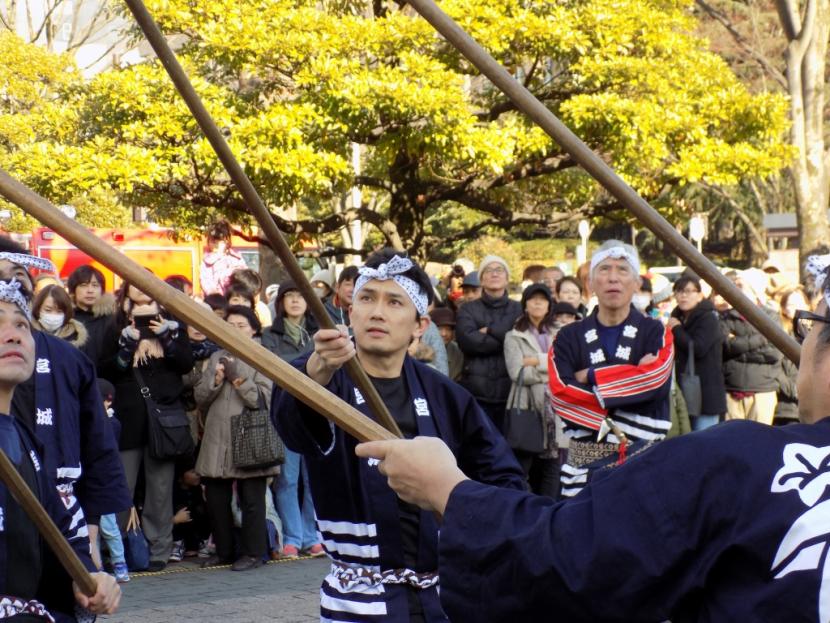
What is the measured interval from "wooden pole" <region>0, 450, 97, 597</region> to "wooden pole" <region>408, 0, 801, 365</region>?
4.88 ft

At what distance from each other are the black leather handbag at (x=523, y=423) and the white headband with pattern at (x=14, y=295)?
5348 mm

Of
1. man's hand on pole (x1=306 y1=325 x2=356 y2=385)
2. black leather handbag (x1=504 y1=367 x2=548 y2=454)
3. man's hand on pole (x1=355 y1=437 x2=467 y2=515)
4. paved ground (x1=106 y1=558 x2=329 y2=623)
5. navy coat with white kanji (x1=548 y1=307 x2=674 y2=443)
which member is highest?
man's hand on pole (x1=306 y1=325 x2=356 y2=385)

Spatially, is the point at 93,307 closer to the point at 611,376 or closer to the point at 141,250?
the point at 611,376

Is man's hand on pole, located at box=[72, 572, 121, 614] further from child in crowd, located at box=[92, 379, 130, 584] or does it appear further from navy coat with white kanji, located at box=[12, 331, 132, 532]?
child in crowd, located at box=[92, 379, 130, 584]

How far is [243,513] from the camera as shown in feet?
25.5

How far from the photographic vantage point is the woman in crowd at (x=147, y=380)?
7.39m

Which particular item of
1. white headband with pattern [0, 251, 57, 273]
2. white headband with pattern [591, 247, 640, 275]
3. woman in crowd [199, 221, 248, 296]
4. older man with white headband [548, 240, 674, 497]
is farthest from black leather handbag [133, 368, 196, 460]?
white headband with pattern [0, 251, 57, 273]

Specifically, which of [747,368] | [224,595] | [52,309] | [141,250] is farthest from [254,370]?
[141,250]

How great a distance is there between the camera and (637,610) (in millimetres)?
1940

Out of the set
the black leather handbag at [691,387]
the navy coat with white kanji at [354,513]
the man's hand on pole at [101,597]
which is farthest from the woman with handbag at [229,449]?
the man's hand on pole at [101,597]

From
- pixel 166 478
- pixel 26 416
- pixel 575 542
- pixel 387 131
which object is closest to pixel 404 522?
pixel 26 416

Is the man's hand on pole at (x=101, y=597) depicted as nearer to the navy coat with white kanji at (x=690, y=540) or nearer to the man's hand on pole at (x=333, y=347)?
the man's hand on pole at (x=333, y=347)

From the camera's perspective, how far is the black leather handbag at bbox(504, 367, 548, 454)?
8516 mm

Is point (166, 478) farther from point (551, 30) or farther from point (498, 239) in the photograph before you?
point (498, 239)
